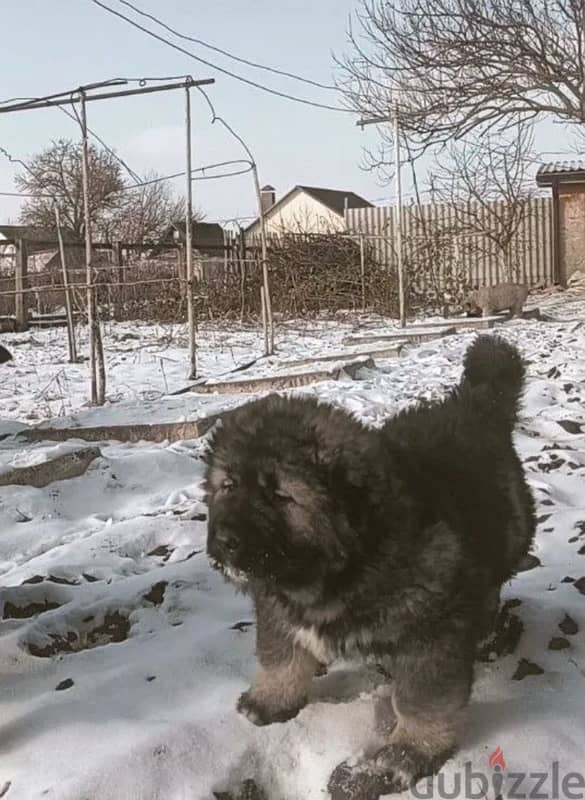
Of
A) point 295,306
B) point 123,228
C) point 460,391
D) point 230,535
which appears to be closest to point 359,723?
point 230,535

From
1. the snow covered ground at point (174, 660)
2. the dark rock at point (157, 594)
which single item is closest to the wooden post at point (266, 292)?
the snow covered ground at point (174, 660)

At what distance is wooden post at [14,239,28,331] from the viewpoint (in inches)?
586

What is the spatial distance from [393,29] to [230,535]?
14.0 m

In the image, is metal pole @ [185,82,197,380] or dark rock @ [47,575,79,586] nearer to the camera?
dark rock @ [47,575,79,586]

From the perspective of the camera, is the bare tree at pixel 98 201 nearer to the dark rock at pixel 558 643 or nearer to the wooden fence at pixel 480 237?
the wooden fence at pixel 480 237

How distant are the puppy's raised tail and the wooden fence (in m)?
17.4

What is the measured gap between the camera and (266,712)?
2.34 m

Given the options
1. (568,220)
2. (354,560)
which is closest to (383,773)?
(354,560)

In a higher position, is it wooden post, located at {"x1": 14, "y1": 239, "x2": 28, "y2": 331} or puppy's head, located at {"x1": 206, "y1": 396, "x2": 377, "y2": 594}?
wooden post, located at {"x1": 14, "y1": 239, "x2": 28, "y2": 331}

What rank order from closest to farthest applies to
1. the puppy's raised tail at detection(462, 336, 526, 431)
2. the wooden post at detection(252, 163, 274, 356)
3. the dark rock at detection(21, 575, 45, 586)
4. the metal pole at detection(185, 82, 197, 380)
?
the puppy's raised tail at detection(462, 336, 526, 431), the dark rock at detection(21, 575, 45, 586), the metal pole at detection(185, 82, 197, 380), the wooden post at detection(252, 163, 274, 356)

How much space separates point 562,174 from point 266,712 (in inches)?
867

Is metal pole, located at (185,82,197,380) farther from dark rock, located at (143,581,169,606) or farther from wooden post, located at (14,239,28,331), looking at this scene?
dark rock, located at (143,581,169,606)

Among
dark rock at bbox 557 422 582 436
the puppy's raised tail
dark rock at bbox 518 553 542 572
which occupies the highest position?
the puppy's raised tail

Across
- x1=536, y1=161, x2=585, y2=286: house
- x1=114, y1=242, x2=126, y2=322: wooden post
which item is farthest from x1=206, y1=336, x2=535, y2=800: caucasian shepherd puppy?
x1=536, y1=161, x2=585, y2=286: house
